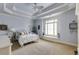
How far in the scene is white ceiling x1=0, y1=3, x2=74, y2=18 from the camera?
157 centimetres

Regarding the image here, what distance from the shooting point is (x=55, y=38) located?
66.3 inches

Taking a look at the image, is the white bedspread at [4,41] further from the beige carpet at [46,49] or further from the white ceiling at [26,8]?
the white ceiling at [26,8]

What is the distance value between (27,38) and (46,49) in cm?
40

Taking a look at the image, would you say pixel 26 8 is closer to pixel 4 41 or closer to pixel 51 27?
pixel 51 27

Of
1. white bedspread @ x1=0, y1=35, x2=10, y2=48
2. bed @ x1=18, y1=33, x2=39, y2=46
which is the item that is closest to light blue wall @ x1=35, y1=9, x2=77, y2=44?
bed @ x1=18, y1=33, x2=39, y2=46

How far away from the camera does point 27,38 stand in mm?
1650

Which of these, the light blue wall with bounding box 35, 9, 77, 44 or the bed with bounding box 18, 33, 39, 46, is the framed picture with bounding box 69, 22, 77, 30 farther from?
the bed with bounding box 18, 33, 39, 46

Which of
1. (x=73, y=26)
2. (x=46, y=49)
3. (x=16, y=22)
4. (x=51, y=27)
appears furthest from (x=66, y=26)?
(x=16, y=22)

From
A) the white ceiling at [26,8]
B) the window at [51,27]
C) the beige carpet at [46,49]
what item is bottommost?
the beige carpet at [46,49]

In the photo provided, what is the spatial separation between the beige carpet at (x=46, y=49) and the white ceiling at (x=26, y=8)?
0.58m

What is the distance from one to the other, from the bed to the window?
0.24 metres

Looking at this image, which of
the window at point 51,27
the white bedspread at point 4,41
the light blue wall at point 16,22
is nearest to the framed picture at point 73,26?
the window at point 51,27

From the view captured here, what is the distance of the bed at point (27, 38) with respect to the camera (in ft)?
5.30
